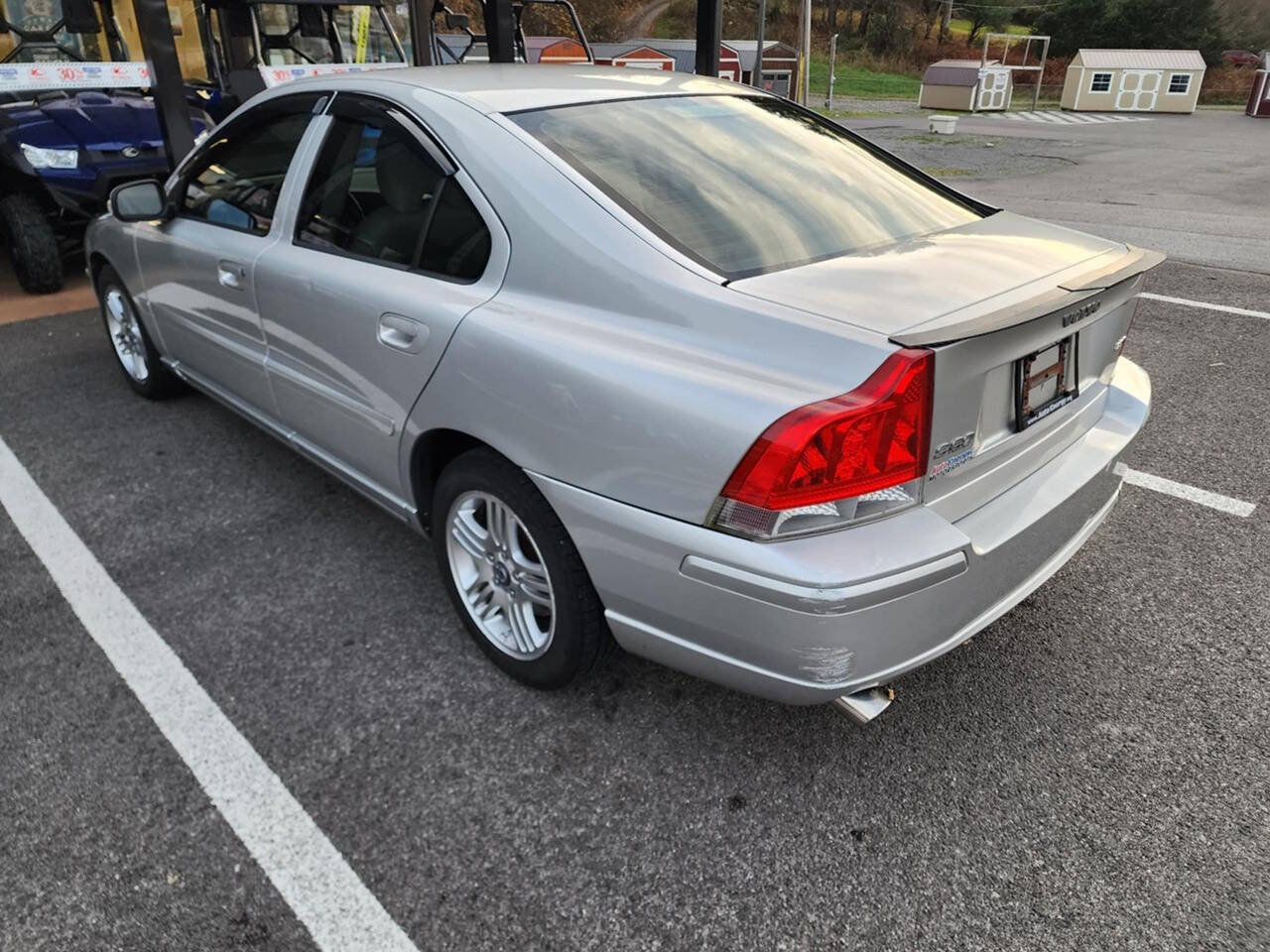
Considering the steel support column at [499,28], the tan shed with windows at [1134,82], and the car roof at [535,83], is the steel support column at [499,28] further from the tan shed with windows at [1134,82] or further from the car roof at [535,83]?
the tan shed with windows at [1134,82]

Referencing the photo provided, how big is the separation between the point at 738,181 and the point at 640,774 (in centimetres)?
154

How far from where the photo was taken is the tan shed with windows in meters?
29.5

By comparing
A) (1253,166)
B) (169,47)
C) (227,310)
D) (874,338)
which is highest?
(169,47)

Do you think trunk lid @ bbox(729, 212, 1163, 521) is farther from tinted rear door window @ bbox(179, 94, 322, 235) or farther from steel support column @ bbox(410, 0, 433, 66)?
steel support column @ bbox(410, 0, 433, 66)

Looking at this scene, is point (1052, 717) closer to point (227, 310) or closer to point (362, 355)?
point (362, 355)

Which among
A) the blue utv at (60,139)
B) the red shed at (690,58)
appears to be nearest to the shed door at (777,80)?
the red shed at (690,58)

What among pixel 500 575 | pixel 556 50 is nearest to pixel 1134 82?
pixel 556 50

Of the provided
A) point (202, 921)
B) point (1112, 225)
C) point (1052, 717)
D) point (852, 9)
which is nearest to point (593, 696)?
point (202, 921)

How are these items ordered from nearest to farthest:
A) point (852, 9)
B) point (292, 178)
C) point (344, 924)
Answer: point (344, 924)
point (292, 178)
point (852, 9)

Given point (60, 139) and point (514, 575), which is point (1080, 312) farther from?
point (60, 139)

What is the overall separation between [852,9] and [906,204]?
212ft

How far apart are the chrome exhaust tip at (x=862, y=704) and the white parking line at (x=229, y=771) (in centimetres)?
99

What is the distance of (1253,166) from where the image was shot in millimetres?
14805

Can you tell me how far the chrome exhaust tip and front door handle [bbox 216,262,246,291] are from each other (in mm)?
2418
